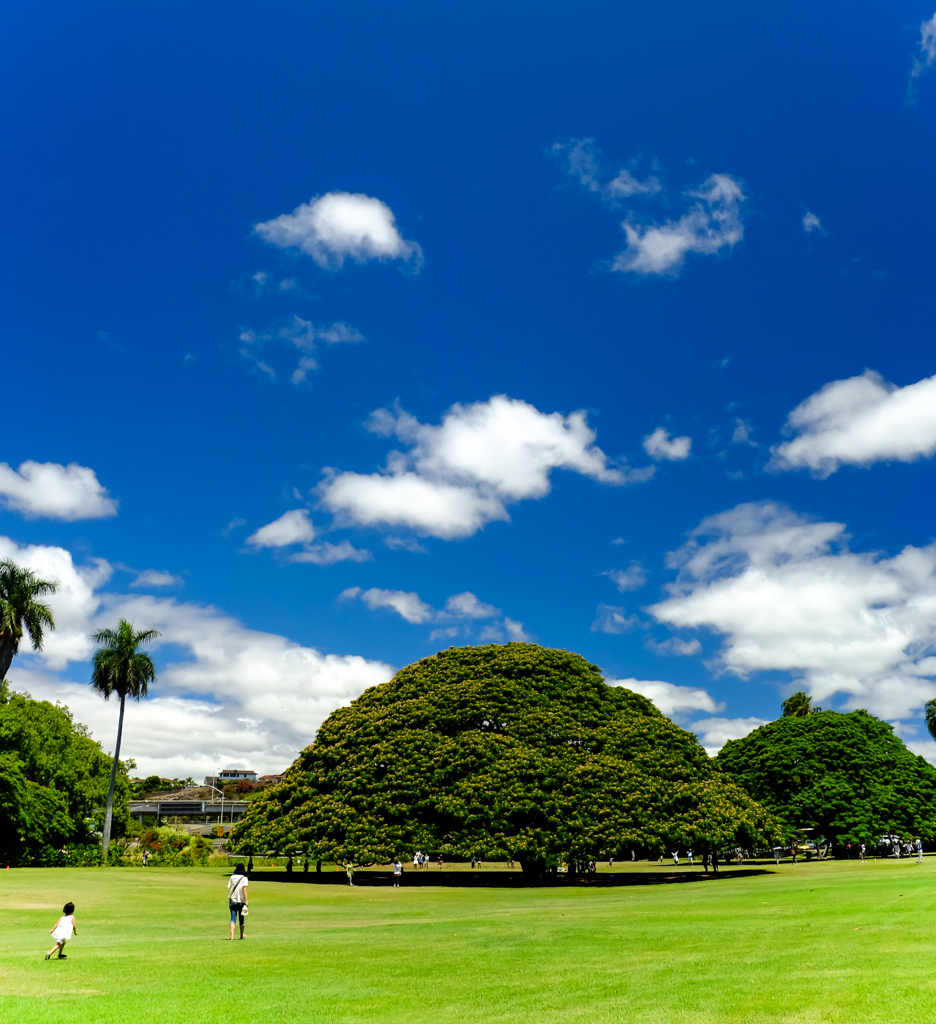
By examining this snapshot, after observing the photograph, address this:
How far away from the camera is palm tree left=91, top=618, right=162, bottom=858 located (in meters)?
63.5

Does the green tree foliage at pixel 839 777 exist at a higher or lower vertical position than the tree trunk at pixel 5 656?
lower

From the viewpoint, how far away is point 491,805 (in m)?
37.2

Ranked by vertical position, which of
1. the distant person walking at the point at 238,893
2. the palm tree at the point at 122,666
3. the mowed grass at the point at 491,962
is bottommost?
the mowed grass at the point at 491,962

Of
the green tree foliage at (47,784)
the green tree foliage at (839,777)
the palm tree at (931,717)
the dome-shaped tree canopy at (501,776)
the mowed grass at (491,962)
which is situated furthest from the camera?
the palm tree at (931,717)

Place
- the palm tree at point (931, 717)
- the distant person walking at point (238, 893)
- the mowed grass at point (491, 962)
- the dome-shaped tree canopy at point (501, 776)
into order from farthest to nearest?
the palm tree at point (931, 717) → the dome-shaped tree canopy at point (501, 776) → the distant person walking at point (238, 893) → the mowed grass at point (491, 962)

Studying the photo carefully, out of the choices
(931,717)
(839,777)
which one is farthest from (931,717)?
(839,777)

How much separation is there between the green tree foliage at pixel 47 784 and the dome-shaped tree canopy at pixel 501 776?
654 inches

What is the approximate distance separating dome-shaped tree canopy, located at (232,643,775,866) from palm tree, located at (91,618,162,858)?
2488 centimetres

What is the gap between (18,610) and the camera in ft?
191

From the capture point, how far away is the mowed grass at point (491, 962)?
1052 cm

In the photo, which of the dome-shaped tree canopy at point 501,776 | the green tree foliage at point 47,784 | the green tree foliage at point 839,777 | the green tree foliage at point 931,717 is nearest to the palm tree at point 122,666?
the green tree foliage at point 47,784

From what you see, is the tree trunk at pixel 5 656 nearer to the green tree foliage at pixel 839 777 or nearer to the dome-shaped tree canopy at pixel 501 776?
the dome-shaped tree canopy at pixel 501 776

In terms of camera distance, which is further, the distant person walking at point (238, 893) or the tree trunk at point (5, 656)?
the tree trunk at point (5, 656)

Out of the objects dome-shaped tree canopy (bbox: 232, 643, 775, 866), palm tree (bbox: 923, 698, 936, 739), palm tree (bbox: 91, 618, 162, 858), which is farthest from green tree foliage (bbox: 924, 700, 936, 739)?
palm tree (bbox: 91, 618, 162, 858)
